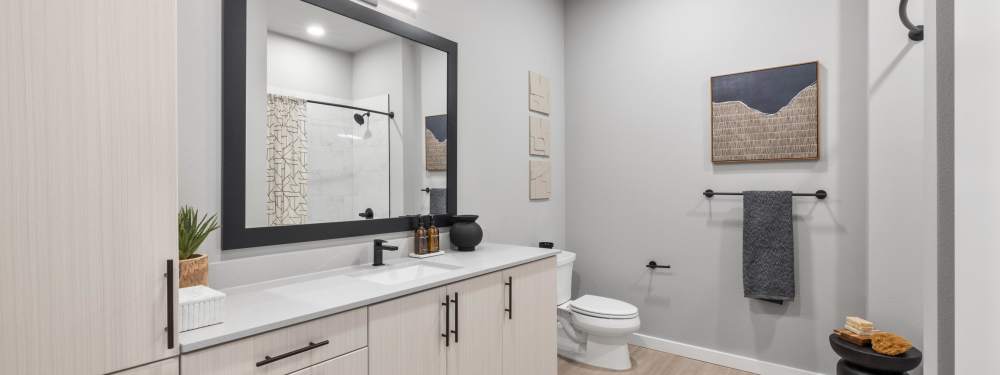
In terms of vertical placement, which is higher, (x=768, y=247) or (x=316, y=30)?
(x=316, y=30)

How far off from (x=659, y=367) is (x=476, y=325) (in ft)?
5.29

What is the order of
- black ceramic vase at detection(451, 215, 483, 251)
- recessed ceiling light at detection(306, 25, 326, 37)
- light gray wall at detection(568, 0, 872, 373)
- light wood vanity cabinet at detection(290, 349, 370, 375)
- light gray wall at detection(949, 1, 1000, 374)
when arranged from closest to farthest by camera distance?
light gray wall at detection(949, 1, 1000, 374), light wood vanity cabinet at detection(290, 349, 370, 375), recessed ceiling light at detection(306, 25, 326, 37), black ceramic vase at detection(451, 215, 483, 251), light gray wall at detection(568, 0, 872, 373)

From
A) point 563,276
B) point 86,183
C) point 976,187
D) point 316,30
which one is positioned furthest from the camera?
point 563,276

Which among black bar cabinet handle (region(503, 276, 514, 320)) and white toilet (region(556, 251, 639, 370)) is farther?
white toilet (region(556, 251, 639, 370))

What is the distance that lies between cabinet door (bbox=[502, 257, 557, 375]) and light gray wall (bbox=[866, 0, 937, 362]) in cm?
166

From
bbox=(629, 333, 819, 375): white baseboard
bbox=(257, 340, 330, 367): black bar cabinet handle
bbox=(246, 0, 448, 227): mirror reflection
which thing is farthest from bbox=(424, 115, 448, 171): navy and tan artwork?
bbox=(629, 333, 819, 375): white baseboard

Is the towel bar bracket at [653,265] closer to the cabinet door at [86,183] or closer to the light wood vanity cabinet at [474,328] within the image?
the light wood vanity cabinet at [474,328]

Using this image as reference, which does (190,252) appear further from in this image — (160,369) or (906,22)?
(906,22)

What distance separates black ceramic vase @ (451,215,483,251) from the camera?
2.18 metres

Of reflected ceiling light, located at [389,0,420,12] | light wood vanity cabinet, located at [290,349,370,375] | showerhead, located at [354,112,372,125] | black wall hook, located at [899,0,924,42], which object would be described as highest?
reflected ceiling light, located at [389,0,420,12]

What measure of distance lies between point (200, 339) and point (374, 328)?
1.53 ft

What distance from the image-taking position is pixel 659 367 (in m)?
2.72

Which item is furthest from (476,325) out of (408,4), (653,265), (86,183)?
(653,265)

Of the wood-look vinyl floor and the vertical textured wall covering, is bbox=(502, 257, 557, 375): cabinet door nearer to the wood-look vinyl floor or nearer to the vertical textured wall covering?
the wood-look vinyl floor
